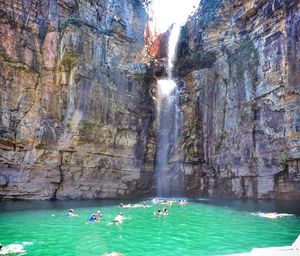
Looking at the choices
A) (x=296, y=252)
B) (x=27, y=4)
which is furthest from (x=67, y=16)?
(x=296, y=252)

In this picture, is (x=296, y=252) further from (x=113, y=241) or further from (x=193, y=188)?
(x=193, y=188)

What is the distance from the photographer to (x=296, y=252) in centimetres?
520

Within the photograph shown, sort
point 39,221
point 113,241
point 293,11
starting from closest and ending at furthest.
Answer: point 113,241 → point 39,221 → point 293,11

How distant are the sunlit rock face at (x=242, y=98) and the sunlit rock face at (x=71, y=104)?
6018 millimetres

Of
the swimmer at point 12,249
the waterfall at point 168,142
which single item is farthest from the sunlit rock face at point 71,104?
the swimmer at point 12,249

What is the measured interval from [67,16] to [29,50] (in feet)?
19.2

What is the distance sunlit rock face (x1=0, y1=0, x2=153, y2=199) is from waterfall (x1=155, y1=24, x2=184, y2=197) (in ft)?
4.63

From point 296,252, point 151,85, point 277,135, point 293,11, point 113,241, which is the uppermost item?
point 293,11

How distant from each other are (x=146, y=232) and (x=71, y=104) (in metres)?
17.5

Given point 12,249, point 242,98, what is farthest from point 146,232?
point 242,98

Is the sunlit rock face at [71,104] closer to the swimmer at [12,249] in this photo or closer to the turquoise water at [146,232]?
the turquoise water at [146,232]

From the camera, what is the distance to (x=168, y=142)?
37000mm

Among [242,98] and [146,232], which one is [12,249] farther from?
[242,98]

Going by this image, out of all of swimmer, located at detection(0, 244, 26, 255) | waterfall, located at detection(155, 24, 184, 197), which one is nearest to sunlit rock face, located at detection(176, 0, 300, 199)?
waterfall, located at detection(155, 24, 184, 197)
